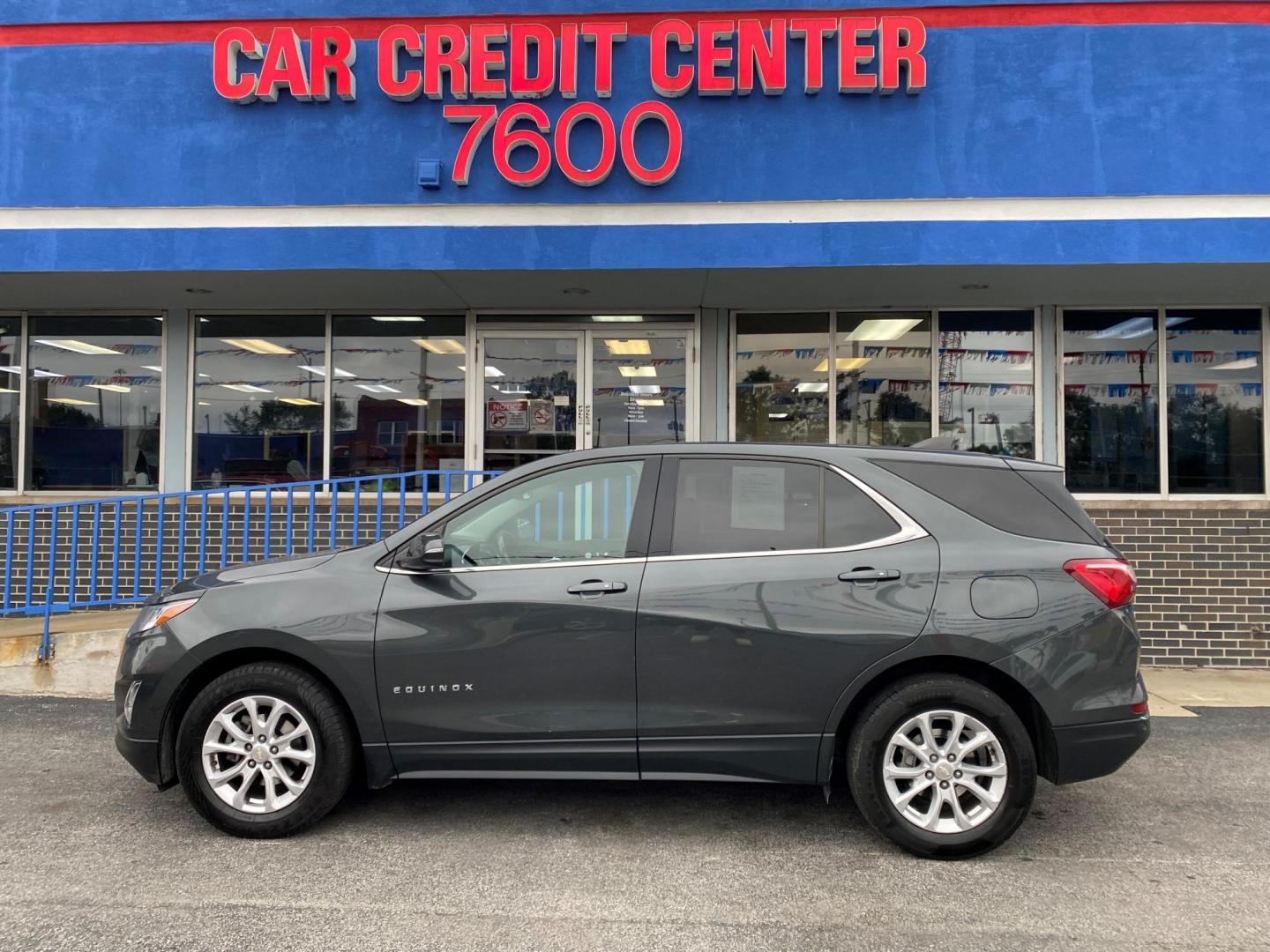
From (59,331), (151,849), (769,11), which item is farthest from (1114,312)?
(59,331)

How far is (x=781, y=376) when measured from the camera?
865cm

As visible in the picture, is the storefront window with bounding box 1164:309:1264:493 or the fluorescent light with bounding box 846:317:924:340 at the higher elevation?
the fluorescent light with bounding box 846:317:924:340

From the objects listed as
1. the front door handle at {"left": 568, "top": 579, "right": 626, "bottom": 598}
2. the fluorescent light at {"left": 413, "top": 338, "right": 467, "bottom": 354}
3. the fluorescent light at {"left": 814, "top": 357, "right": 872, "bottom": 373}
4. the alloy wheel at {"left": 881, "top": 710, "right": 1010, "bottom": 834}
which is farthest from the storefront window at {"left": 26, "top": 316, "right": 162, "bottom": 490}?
the alloy wheel at {"left": 881, "top": 710, "right": 1010, "bottom": 834}

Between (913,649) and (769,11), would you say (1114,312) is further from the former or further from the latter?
(913,649)

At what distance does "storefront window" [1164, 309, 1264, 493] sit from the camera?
818cm

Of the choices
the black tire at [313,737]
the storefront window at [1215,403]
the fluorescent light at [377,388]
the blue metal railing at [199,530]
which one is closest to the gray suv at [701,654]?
the black tire at [313,737]

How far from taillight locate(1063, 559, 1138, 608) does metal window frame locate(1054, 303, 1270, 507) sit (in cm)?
471

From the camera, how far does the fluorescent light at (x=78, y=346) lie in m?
9.01

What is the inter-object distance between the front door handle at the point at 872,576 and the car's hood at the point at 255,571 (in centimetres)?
232

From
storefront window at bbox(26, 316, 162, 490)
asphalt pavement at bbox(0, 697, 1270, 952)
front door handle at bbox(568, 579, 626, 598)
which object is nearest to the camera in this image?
asphalt pavement at bbox(0, 697, 1270, 952)

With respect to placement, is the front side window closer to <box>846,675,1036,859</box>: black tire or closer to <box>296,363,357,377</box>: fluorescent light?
<box>846,675,1036,859</box>: black tire

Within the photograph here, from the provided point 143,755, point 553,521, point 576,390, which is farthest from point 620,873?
point 576,390

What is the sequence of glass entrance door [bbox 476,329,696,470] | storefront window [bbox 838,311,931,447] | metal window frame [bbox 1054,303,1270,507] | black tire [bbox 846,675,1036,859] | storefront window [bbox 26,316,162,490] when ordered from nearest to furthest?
black tire [bbox 846,675,1036,859], metal window frame [bbox 1054,303,1270,507], storefront window [bbox 838,311,931,447], glass entrance door [bbox 476,329,696,470], storefront window [bbox 26,316,162,490]

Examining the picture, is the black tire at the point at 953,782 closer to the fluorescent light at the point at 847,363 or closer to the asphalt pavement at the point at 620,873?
the asphalt pavement at the point at 620,873
